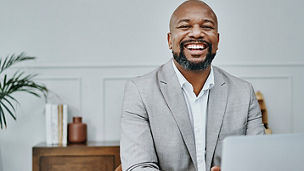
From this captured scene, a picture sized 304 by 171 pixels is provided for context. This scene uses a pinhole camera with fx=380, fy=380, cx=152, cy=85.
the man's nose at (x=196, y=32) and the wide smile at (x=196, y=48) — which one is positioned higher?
the man's nose at (x=196, y=32)

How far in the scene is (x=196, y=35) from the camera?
168 cm

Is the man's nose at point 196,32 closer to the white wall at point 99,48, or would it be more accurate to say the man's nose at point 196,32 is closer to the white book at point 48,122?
the white wall at point 99,48

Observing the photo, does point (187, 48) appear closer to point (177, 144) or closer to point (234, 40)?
point (177, 144)

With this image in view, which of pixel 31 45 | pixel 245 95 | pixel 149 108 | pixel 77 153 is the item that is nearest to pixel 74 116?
pixel 77 153

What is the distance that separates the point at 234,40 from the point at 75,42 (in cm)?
127

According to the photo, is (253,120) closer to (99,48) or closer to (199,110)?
(199,110)

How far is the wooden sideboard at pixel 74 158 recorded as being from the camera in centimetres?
264

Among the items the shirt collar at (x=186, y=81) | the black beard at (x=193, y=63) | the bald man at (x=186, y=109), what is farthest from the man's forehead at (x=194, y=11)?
the shirt collar at (x=186, y=81)

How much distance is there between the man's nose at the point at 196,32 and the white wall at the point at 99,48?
133cm

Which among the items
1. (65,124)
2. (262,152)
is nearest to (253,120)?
(262,152)

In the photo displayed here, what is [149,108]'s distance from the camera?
1752 mm

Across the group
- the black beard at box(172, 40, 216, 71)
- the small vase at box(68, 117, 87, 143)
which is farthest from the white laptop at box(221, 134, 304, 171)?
the small vase at box(68, 117, 87, 143)

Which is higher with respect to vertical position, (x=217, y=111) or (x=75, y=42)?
(x=75, y=42)

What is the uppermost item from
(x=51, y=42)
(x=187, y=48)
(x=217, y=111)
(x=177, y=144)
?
(x=51, y=42)
